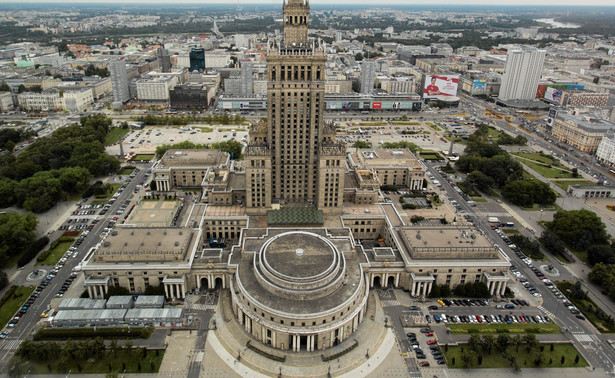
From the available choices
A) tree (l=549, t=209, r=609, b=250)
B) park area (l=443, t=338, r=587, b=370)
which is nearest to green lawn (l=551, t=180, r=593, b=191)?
tree (l=549, t=209, r=609, b=250)

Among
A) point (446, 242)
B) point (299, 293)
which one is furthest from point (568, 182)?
point (299, 293)

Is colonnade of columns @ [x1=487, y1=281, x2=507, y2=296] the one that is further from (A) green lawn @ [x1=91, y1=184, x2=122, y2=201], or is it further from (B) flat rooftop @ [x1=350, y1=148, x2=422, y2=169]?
(A) green lawn @ [x1=91, y1=184, x2=122, y2=201]

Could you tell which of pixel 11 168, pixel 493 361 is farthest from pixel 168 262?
pixel 11 168

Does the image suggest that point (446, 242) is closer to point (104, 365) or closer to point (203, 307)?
point (203, 307)

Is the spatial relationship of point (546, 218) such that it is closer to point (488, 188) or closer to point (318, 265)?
point (488, 188)

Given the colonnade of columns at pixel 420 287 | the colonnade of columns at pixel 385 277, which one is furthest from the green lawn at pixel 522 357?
the colonnade of columns at pixel 385 277
